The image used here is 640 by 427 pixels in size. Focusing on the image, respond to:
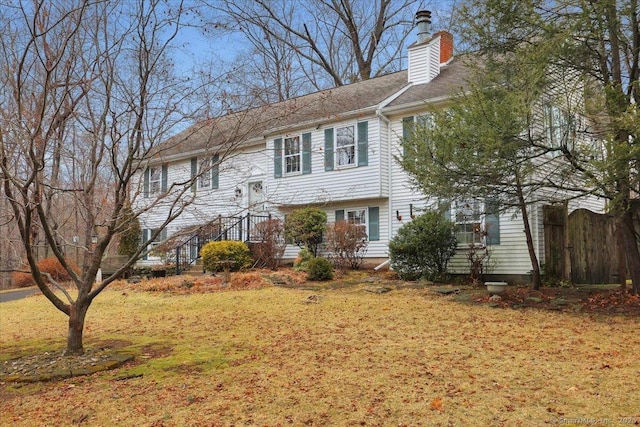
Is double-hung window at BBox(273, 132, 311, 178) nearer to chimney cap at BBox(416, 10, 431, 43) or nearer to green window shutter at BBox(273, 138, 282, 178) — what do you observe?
green window shutter at BBox(273, 138, 282, 178)

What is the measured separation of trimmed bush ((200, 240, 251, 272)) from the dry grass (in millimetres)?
5579

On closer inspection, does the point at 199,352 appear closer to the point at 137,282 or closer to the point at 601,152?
the point at 601,152

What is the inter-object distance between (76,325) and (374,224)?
36.5 feet

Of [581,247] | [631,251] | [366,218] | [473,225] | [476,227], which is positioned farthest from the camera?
[366,218]

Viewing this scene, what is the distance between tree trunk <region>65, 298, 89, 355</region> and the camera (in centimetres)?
652

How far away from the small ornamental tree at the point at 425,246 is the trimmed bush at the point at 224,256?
15.1 ft

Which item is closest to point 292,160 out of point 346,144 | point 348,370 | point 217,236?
point 346,144

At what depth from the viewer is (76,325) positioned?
654cm

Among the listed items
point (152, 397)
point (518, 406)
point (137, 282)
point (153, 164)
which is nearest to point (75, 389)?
point (152, 397)

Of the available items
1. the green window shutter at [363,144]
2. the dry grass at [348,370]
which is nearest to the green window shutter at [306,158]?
the green window shutter at [363,144]

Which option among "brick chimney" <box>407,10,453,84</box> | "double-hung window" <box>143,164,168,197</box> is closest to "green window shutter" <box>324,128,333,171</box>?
"brick chimney" <box>407,10,453,84</box>

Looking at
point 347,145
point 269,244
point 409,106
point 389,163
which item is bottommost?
point 269,244

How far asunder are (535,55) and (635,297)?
4.75 meters

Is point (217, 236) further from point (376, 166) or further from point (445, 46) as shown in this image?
point (445, 46)
